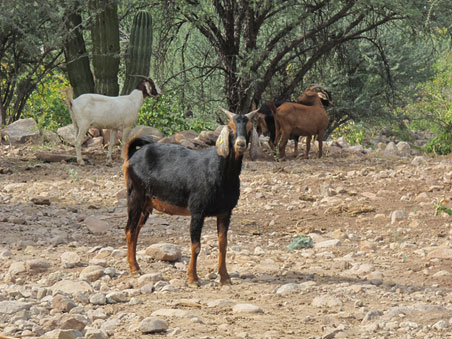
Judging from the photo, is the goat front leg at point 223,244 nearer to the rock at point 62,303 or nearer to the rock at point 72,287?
the rock at point 72,287

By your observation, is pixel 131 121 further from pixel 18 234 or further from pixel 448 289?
pixel 448 289

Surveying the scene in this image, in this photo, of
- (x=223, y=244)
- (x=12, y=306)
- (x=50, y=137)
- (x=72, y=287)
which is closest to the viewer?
(x=12, y=306)

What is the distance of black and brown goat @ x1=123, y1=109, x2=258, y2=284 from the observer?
568cm

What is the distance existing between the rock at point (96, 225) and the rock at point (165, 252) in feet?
5.63

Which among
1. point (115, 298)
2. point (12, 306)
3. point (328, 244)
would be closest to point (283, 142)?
point (328, 244)

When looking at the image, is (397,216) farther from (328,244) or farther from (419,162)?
(419,162)

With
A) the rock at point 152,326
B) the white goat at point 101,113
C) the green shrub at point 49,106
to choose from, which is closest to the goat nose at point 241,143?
the rock at point 152,326

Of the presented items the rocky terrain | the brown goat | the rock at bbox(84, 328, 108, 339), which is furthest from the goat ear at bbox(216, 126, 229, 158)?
the brown goat

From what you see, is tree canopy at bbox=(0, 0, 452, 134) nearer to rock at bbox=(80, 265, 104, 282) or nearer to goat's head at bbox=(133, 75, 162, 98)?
goat's head at bbox=(133, 75, 162, 98)

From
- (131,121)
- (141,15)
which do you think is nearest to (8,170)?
(131,121)

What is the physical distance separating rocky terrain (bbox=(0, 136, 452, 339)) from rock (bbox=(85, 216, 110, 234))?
0.01 metres

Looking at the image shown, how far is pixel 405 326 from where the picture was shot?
15.0 ft

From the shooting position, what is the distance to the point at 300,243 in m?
7.30

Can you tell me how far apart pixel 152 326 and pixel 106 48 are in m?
11.9
